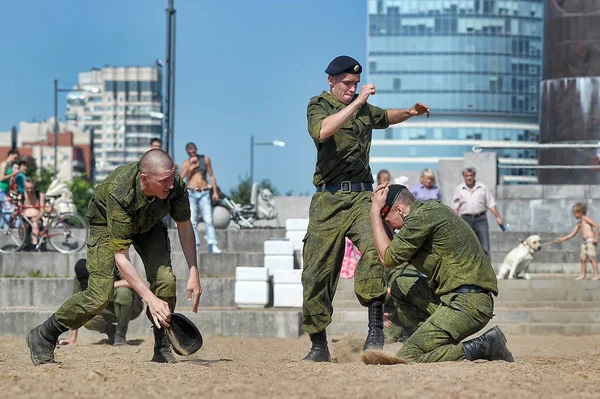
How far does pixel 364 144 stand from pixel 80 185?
8757 centimetres

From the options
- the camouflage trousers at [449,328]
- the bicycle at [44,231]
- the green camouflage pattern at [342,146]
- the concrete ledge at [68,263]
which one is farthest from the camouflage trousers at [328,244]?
the bicycle at [44,231]

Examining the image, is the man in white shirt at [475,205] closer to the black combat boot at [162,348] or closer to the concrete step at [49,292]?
the concrete step at [49,292]

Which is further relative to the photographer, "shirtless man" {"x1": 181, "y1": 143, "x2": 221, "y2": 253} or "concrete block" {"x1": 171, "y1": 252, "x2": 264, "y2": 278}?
"shirtless man" {"x1": 181, "y1": 143, "x2": 221, "y2": 253}

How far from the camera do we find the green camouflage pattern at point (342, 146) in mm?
9406

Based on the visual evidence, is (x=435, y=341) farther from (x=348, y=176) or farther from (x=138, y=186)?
(x=138, y=186)

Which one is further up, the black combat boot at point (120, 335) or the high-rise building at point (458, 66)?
the high-rise building at point (458, 66)

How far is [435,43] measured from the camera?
180625mm

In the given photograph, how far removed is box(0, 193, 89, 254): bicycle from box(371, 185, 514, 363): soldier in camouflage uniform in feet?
42.0

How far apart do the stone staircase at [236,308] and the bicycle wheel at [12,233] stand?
1463mm

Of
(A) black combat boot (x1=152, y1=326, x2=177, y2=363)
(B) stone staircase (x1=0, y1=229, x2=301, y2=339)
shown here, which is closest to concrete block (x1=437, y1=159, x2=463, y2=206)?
(B) stone staircase (x1=0, y1=229, x2=301, y2=339)

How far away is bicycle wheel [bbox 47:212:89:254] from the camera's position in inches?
846

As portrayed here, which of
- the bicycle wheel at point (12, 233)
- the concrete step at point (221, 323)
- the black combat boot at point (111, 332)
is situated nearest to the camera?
the black combat boot at point (111, 332)

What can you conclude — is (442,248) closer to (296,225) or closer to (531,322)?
(531,322)

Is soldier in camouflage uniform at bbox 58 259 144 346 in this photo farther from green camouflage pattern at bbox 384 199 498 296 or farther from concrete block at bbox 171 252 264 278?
green camouflage pattern at bbox 384 199 498 296
